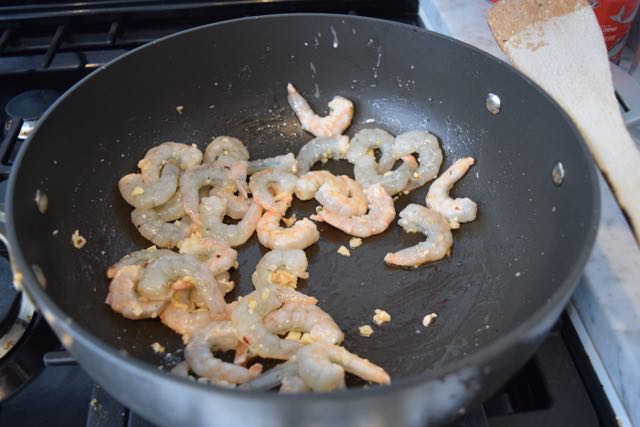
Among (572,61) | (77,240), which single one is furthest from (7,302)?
(572,61)

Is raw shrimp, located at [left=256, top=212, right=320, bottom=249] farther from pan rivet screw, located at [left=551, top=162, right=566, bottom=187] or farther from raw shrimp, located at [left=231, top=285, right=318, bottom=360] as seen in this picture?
pan rivet screw, located at [left=551, top=162, right=566, bottom=187]

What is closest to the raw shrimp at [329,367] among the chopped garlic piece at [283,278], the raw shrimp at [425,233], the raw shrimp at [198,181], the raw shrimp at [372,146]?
the chopped garlic piece at [283,278]

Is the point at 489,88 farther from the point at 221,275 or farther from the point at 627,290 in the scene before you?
the point at 221,275

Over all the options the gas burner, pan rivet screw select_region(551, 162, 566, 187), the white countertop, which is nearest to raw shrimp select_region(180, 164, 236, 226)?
the gas burner

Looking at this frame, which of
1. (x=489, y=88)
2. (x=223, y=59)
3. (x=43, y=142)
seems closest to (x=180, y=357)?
(x=43, y=142)

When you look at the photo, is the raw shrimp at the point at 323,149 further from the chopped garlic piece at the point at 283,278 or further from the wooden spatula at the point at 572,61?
the wooden spatula at the point at 572,61
